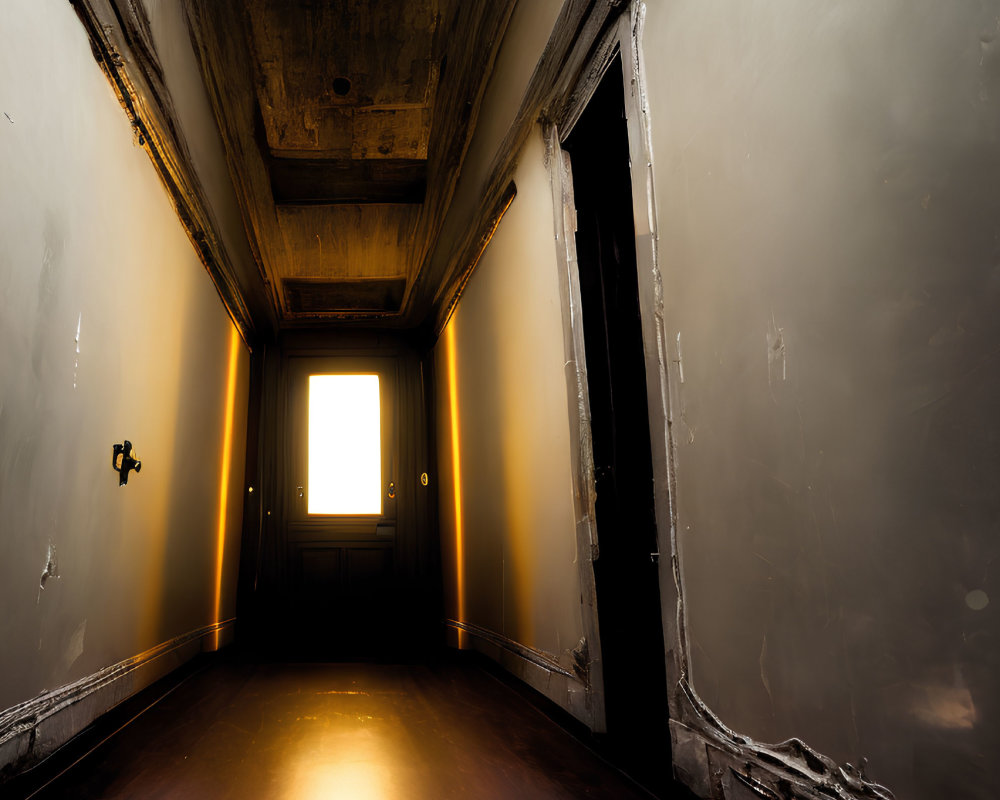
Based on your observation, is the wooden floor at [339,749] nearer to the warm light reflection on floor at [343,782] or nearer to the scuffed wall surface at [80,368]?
the warm light reflection on floor at [343,782]

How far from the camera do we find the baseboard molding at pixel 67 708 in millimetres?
1794

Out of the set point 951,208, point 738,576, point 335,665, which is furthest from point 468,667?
point 951,208

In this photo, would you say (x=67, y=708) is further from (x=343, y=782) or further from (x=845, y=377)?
(x=845, y=377)

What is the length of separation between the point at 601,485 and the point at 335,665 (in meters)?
2.24

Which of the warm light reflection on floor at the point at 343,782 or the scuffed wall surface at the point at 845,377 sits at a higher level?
the scuffed wall surface at the point at 845,377

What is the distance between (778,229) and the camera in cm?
137

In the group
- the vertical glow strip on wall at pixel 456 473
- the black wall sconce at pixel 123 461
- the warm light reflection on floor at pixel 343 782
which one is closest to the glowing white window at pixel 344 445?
the vertical glow strip on wall at pixel 456 473

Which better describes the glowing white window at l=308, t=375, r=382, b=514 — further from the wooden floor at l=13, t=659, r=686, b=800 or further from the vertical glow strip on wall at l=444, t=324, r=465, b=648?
the wooden floor at l=13, t=659, r=686, b=800

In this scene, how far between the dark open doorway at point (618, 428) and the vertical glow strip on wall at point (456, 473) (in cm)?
258

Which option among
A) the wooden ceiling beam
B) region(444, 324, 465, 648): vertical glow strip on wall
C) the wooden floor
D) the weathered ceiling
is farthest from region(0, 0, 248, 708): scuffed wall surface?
region(444, 324, 465, 648): vertical glow strip on wall

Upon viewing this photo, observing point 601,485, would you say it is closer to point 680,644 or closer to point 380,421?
point 680,644

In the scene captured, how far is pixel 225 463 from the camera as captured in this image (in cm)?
514

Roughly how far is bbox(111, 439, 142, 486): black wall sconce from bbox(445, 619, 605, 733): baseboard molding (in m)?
1.84

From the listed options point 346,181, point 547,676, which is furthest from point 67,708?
point 346,181
